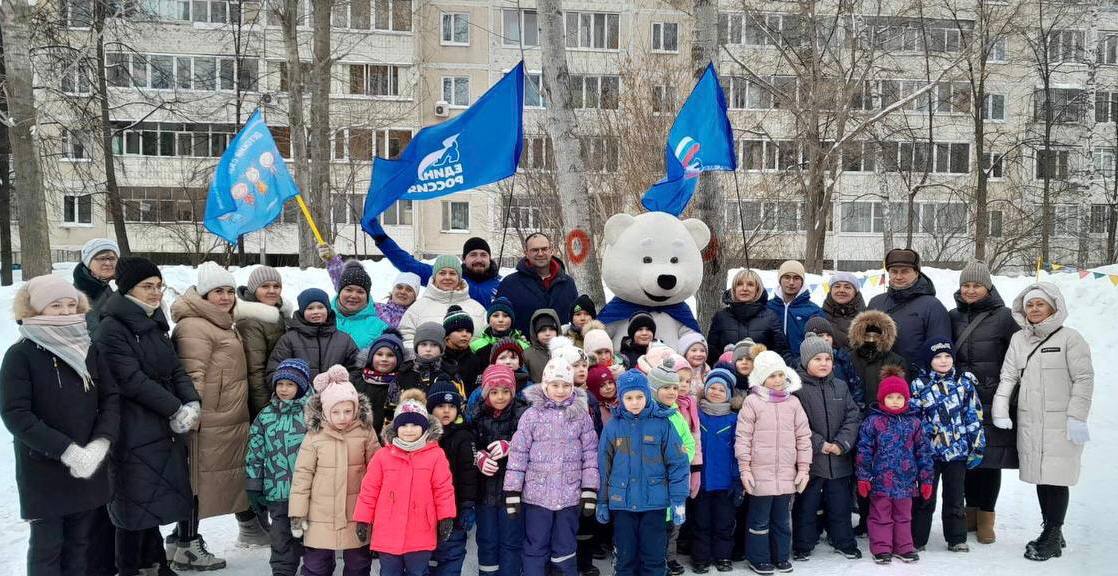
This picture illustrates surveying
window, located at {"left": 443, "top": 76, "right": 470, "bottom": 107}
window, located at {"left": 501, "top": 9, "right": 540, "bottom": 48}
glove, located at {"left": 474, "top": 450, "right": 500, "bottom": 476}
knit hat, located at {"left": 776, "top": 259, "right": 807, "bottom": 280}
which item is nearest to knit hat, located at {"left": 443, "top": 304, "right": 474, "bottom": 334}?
glove, located at {"left": 474, "top": 450, "right": 500, "bottom": 476}

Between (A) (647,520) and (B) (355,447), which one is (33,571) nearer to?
(B) (355,447)

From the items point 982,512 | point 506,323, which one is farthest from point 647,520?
point 982,512

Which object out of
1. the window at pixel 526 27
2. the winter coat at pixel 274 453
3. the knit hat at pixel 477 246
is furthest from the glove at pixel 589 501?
the window at pixel 526 27

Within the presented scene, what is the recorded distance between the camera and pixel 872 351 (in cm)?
579

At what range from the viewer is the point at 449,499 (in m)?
4.66

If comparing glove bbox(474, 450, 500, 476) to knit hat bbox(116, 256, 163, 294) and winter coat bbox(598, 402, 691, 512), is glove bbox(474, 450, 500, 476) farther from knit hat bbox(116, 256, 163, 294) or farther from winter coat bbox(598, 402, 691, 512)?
knit hat bbox(116, 256, 163, 294)

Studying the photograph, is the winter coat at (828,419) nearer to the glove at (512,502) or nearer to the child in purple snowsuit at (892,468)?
the child in purple snowsuit at (892,468)

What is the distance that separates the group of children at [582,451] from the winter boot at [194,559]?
658 mm

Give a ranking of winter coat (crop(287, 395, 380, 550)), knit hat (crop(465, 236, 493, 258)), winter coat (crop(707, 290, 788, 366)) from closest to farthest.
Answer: winter coat (crop(287, 395, 380, 550)) → winter coat (crop(707, 290, 788, 366)) → knit hat (crop(465, 236, 493, 258))

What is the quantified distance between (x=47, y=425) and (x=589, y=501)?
2892 millimetres

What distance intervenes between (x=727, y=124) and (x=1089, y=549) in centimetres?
416

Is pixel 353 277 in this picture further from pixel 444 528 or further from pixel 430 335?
pixel 444 528

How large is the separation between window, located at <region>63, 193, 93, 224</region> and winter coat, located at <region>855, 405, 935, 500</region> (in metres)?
32.8

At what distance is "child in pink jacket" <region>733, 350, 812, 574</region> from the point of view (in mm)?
5281
